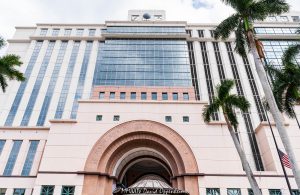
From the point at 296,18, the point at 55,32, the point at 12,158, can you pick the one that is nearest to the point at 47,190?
the point at 12,158

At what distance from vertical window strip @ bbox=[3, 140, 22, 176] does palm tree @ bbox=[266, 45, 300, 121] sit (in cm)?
3511

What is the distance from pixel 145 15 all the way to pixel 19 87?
140 feet

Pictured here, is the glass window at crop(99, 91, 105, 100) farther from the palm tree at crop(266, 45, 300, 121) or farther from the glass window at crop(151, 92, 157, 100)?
the palm tree at crop(266, 45, 300, 121)

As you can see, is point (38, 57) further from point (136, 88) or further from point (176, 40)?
point (176, 40)

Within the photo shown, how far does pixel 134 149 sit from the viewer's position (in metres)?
28.1

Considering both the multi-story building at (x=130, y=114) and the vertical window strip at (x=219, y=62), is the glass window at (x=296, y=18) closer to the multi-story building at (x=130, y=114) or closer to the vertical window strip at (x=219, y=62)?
the multi-story building at (x=130, y=114)

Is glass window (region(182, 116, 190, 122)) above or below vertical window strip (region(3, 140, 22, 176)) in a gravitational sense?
above

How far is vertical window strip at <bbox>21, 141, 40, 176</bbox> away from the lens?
28.4 metres

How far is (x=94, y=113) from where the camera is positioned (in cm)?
2856

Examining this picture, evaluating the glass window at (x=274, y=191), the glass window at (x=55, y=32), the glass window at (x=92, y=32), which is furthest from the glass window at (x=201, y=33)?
the glass window at (x=274, y=191)

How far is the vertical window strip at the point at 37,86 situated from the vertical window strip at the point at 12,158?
63.5 ft

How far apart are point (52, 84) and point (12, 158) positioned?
27.9 metres

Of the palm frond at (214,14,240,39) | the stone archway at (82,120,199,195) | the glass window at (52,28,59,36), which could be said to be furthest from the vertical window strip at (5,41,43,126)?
the palm frond at (214,14,240,39)

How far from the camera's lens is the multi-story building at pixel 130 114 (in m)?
24.8
